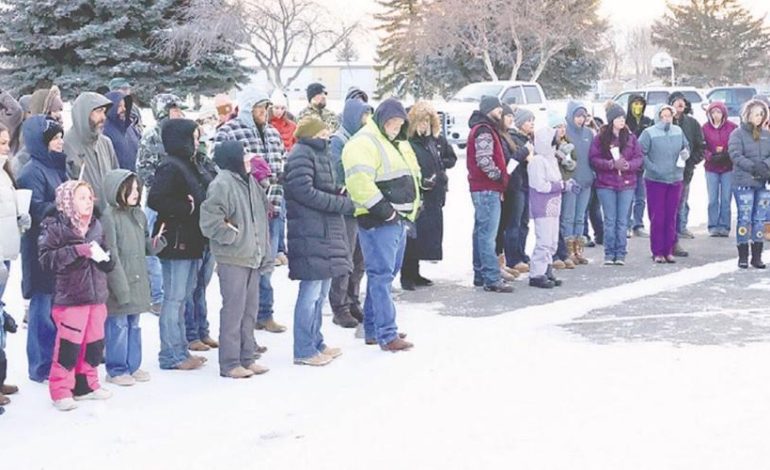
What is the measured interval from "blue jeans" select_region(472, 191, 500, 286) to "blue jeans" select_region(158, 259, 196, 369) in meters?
3.53

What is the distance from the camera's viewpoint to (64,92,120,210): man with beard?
23.8ft

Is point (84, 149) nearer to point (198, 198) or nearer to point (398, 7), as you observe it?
point (198, 198)

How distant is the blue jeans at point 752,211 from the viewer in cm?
1110

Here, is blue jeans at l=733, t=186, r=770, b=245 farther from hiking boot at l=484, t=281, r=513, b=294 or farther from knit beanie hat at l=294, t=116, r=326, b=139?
knit beanie hat at l=294, t=116, r=326, b=139

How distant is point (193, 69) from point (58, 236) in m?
23.4

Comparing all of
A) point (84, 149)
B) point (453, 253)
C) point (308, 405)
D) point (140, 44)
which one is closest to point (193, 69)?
point (140, 44)

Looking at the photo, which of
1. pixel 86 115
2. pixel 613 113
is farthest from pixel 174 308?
pixel 613 113

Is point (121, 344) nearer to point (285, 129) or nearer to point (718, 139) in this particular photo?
point (285, 129)

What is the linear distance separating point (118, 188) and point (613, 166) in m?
6.40

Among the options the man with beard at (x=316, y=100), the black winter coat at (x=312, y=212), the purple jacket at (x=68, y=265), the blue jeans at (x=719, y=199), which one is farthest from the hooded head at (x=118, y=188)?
the blue jeans at (x=719, y=199)

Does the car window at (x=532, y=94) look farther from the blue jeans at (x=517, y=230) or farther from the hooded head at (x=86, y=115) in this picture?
the hooded head at (x=86, y=115)

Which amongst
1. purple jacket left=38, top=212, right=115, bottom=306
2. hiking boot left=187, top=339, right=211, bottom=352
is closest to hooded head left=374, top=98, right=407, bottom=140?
hiking boot left=187, top=339, right=211, bottom=352

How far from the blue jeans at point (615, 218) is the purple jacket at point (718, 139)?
8.98ft

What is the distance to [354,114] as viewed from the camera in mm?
8719
